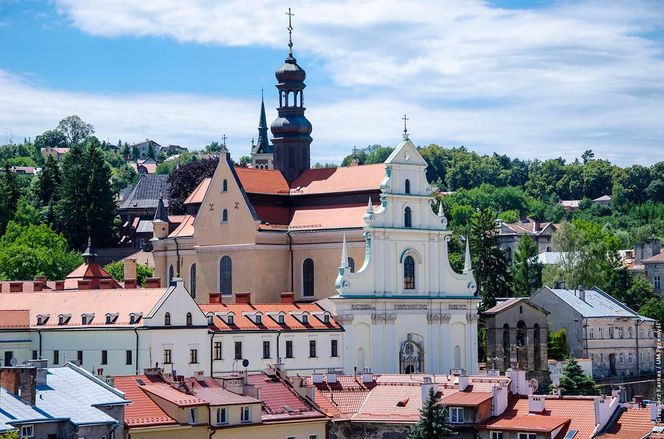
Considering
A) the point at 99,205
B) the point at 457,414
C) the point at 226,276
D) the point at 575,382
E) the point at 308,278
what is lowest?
the point at 575,382

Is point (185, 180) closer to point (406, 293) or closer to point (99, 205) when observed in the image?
point (99, 205)

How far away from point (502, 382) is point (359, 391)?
5.82 meters

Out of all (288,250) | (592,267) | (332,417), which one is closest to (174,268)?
(288,250)

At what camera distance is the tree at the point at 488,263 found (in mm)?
104750

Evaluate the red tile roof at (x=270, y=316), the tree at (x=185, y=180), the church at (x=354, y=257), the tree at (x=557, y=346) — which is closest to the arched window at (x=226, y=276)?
the church at (x=354, y=257)

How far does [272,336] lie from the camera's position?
77062 mm

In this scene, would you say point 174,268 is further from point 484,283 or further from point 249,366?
point 484,283

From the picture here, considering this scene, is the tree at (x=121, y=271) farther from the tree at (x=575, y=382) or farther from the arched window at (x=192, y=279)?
the tree at (x=575, y=382)

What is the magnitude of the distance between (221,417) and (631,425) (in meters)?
14.1

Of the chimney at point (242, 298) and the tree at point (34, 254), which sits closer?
the chimney at point (242, 298)

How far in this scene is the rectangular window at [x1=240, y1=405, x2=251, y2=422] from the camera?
186 feet

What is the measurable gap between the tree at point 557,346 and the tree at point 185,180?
1276 inches

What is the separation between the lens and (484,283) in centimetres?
10450

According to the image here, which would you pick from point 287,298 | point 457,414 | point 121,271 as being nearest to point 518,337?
point 287,298
